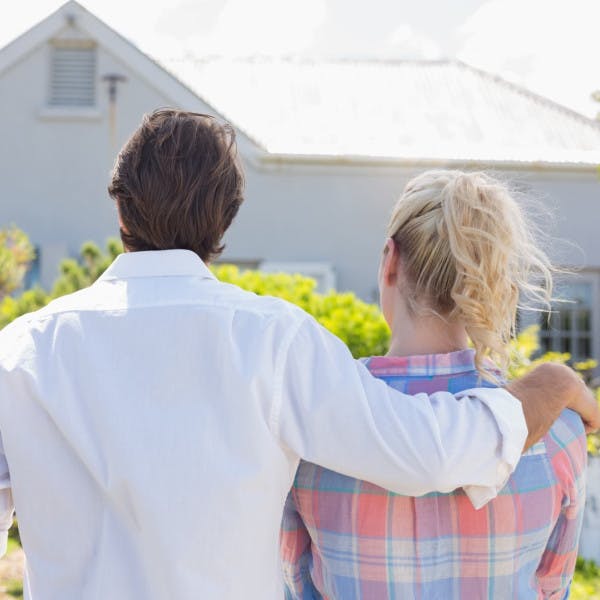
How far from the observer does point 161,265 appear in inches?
72.5

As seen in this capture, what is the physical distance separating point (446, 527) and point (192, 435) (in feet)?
1.94

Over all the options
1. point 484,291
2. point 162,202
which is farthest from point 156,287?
point 484,291

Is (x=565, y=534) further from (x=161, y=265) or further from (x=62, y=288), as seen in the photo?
(x=62, y=288)

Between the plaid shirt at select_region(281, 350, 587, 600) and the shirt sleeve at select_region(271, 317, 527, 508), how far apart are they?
0.19 metres

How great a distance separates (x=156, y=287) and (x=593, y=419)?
1.00m

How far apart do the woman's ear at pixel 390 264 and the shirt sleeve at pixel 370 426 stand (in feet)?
1.11

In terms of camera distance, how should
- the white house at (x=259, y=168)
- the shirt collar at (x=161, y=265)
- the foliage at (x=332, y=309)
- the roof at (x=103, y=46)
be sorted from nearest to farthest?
1. the shirt collar at (x=161, y=265)
2. the foliage at (x=332, y=309)
3. the white house at (x=259, y=168)
4. the roof at (x=103, y=46)

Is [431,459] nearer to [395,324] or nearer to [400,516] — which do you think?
[400,516]

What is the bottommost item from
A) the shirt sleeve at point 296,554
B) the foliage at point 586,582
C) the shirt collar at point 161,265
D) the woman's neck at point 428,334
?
the foliage at point 586,582

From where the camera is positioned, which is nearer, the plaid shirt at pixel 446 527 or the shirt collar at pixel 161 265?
the shirt collar at pixel 161 265

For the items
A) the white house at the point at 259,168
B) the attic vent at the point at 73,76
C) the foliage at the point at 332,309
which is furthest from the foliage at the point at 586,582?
the attic vent at the point at 73,76

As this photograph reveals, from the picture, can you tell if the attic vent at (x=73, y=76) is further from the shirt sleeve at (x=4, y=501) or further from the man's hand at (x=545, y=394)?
the man's hand at (x=545, y=394)

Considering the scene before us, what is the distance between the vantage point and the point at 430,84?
15.0 meters

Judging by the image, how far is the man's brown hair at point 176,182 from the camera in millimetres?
1841
